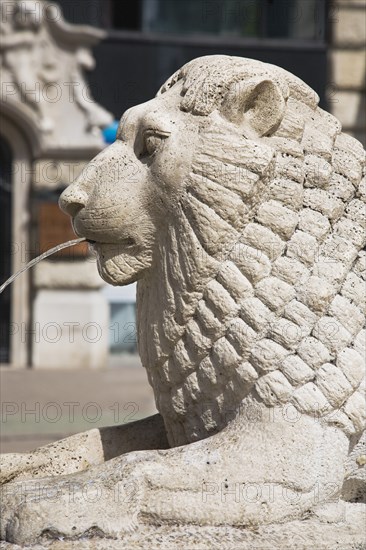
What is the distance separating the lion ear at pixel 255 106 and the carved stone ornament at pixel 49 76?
779 cm

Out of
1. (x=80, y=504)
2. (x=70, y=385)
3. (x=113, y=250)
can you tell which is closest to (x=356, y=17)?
(x=70, y=385)

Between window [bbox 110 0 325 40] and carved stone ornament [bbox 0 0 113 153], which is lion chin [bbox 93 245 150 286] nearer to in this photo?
carved stone ornament [bbox 0 0 113 153]

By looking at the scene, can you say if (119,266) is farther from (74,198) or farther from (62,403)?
(62,403)

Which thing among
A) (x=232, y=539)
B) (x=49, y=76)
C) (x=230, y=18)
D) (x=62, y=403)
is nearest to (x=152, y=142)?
(x=232, y=539)

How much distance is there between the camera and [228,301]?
2.99 m

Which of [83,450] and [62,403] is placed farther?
[62,403]

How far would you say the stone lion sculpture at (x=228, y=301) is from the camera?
2.82 meters

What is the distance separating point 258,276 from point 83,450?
0.88 meters

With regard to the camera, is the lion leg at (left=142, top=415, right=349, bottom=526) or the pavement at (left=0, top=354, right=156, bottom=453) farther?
the pavement at (left=0, top=354, right=156, bottom=453)

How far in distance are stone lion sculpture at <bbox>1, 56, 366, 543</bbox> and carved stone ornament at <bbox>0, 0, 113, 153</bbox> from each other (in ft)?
25.2

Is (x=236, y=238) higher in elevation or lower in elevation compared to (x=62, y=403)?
higher

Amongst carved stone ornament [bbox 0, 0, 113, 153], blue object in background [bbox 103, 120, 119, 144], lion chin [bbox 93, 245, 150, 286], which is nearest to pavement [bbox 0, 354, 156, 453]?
blue object in background [bbox 103, 120, 119, 144]

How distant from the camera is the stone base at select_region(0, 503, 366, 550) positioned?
271 centimetres

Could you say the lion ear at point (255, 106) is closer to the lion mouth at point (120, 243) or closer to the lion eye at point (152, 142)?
the lion eye at point (152, 142)
